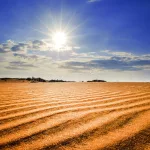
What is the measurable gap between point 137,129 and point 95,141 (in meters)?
0.47

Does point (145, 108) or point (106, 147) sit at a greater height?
point (145, 108)

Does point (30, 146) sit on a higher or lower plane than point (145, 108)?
lower

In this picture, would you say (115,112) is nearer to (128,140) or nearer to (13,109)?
(128,140)

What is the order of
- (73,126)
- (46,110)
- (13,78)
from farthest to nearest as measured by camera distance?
1. (13,78)
2. (46,110)
3. (73,126)

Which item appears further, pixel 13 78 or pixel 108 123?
pixel 13 78

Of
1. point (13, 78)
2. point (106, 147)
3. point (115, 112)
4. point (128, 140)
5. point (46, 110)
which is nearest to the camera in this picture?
point (106, 147)

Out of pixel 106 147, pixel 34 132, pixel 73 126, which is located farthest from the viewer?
pixel 73 126

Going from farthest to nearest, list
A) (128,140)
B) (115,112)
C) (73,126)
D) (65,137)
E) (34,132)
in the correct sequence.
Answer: (115,112) → (73,126) → (34,132) → (65,137) → (128,140)

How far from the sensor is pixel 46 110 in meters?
3.04

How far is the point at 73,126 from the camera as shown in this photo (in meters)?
2.22

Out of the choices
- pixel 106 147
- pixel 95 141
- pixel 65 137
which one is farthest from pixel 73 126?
pixel 106 147

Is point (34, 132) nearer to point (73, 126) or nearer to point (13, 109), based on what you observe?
point (73, 126)

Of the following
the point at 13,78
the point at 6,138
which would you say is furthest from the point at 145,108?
the point at 13,78

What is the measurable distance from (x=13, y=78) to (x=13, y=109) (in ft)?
48.9
